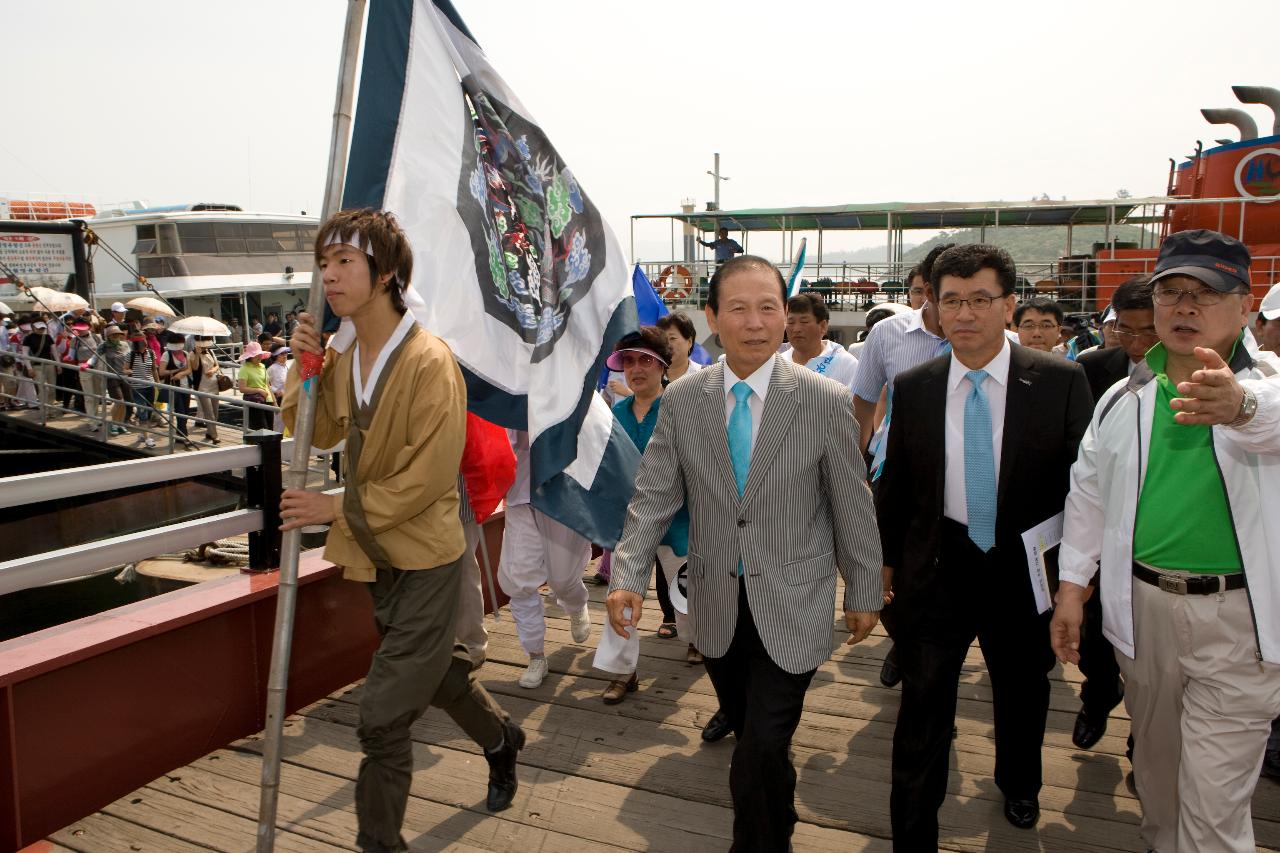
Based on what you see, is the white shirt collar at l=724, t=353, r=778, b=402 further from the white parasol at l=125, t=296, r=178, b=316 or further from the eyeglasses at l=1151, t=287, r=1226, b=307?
the white parasol at l=125, t=296, r=178, b=316

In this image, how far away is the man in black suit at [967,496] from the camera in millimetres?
2881

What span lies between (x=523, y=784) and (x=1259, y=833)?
8.66 feet

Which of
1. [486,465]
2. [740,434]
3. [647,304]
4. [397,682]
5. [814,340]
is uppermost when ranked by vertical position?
[647,304]

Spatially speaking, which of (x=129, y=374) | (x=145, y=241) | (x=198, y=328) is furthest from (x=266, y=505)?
(x=145, y=241)

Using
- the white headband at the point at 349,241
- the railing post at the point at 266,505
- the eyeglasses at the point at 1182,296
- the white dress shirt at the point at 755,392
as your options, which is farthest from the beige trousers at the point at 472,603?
the eyeglasses at the point at 1182,296

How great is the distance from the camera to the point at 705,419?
2.79 meters

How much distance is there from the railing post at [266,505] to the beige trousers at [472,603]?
848 mm

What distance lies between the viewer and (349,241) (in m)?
2.78

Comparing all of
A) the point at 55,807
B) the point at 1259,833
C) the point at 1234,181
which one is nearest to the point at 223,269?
the point at 1234,181

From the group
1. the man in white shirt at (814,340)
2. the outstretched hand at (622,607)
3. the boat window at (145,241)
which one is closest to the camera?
the outstretched hand at (622,607)

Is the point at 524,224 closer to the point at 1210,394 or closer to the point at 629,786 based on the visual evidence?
the point at 629,786

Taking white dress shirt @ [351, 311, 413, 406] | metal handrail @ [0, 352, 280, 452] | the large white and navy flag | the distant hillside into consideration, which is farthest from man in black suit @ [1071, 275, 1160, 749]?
metal handrail @ [0, 352, 280, 452]

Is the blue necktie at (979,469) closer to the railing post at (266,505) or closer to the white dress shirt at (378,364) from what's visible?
the white dress shirt at (378,364)

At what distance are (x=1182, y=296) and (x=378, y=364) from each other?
235 centimetres
